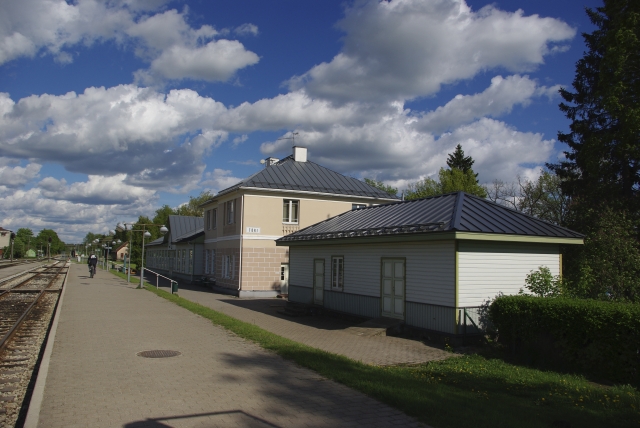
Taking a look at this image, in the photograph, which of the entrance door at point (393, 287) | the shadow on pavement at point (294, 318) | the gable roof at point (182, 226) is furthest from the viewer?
the gable roof at point (182, 226)

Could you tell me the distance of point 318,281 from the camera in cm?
1917

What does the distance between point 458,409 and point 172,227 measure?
3968cm

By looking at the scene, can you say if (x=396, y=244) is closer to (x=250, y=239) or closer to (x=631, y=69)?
(x=631, y=69)

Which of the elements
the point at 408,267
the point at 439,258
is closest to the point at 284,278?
the point at 408,267

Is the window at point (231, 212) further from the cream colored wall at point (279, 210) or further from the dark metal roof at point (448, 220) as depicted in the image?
the dark metal roof at point (448, 220)

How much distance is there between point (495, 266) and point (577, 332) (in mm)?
3216

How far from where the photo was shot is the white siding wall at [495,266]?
40.9ft

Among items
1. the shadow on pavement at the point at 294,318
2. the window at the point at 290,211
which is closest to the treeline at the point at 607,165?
the shadow on pavement at the point at 294,318

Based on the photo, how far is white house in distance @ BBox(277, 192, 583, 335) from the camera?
12453 mm

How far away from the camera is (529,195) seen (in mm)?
37625

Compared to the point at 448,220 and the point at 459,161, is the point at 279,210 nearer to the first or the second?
the point at 448,220

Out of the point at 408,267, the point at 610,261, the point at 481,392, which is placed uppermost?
the point at 610,261

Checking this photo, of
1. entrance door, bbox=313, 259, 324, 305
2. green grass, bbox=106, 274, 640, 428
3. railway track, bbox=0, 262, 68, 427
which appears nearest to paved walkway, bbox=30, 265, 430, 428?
green grass, bbox=106, 274, 640, 428

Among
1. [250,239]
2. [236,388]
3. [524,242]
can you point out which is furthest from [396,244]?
[250,239]
